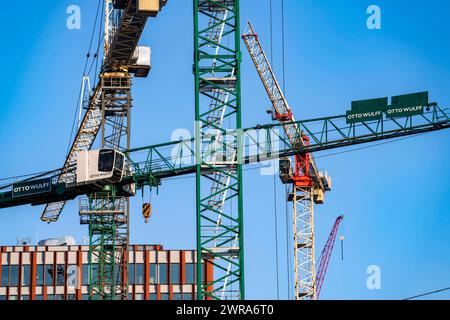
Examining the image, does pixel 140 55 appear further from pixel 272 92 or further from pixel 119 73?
pixel 272 92

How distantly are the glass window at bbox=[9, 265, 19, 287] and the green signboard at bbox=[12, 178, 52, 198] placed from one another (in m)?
49.4

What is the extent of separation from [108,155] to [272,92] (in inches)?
2769

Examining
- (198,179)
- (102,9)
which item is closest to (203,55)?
(198,179)

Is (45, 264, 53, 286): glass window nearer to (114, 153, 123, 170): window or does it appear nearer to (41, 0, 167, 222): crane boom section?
(41, 0, 167, 222): crane boom section

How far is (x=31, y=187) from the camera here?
10150cm

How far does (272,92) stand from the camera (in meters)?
164

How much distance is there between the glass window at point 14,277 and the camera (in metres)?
150

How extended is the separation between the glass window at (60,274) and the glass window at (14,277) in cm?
483

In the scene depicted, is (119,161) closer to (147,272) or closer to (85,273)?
(147,272)

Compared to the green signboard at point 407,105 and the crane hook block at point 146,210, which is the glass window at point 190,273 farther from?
the green signboard at point 407,105

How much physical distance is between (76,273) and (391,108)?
66.5m

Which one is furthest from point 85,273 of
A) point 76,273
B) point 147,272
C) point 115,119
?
point 115,119

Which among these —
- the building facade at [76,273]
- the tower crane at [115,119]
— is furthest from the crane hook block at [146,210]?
the building facade at [76,273]

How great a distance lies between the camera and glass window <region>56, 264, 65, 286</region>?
150250 millimetres
